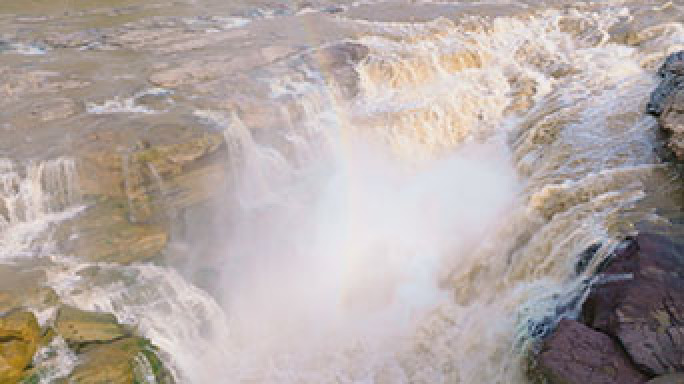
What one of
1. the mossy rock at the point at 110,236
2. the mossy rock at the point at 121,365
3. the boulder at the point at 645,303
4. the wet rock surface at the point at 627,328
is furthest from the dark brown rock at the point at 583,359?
the mossy rock at the point at 110,236

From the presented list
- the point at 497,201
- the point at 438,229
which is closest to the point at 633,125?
the point at 497,201

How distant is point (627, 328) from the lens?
5.62 metres

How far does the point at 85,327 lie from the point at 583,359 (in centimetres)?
513

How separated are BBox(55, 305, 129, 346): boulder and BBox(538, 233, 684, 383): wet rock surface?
4584 millimetres

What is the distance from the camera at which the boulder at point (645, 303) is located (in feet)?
17.7

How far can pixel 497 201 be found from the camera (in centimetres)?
1000

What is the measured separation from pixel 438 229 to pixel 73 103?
21.7 feet

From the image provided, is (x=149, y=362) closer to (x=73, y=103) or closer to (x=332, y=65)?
(x=73, y=103)

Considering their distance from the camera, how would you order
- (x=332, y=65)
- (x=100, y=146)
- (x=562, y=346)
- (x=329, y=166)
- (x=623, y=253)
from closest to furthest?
(x=562, y=346) → (x=623, y=253) → (x=100, y=146) → (x=329, y=166) → (x=332, y=65)

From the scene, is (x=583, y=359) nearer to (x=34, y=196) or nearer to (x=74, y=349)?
(x=74, y=349)

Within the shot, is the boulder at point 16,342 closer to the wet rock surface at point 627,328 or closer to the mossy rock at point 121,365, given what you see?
the mossy rock at point 121,365

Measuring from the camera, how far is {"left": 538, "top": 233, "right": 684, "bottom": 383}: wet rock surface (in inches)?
212

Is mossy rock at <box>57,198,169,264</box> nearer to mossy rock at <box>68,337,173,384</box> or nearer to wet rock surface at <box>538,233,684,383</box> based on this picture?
mossy rock at <box>68,337,173,384</box>

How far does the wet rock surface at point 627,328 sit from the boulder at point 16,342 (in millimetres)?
5100
